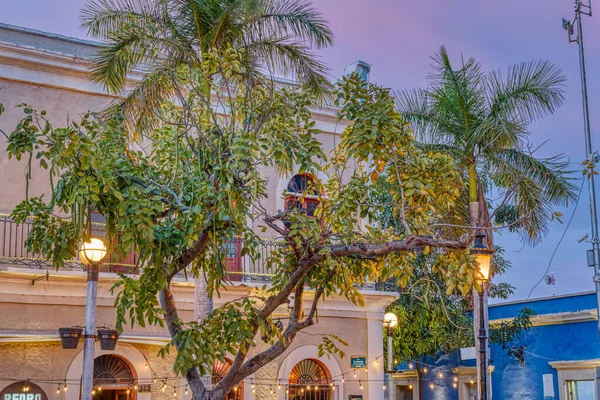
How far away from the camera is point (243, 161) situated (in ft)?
27.7

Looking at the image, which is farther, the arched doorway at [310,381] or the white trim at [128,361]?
the arched doorway at [310,381]

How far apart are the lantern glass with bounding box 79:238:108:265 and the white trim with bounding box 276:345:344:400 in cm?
786

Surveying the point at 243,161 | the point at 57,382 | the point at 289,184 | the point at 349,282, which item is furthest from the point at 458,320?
the point at 243,161

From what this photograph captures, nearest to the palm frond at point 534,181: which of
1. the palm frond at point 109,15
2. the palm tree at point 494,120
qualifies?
the palm tree at point 494,120

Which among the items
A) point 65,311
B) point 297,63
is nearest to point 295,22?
point 297,63

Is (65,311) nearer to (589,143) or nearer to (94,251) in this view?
(94,251)

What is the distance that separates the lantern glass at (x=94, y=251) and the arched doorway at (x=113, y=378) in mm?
5760

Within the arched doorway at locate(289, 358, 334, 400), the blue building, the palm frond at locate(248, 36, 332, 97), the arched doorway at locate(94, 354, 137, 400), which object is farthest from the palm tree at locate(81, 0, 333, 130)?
the blue building

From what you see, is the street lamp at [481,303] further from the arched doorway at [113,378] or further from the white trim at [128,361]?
the arched doorway at [113,378]

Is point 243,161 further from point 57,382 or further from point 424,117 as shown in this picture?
point 424,117

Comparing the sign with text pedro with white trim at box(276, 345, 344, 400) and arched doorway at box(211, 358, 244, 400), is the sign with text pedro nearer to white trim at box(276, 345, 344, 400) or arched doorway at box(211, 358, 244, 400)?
arched doorway at box(211, 358, 244, 400)

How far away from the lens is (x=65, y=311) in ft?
45.1

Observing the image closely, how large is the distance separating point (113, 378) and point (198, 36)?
6.29 metres

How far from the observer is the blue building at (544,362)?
21344mm
